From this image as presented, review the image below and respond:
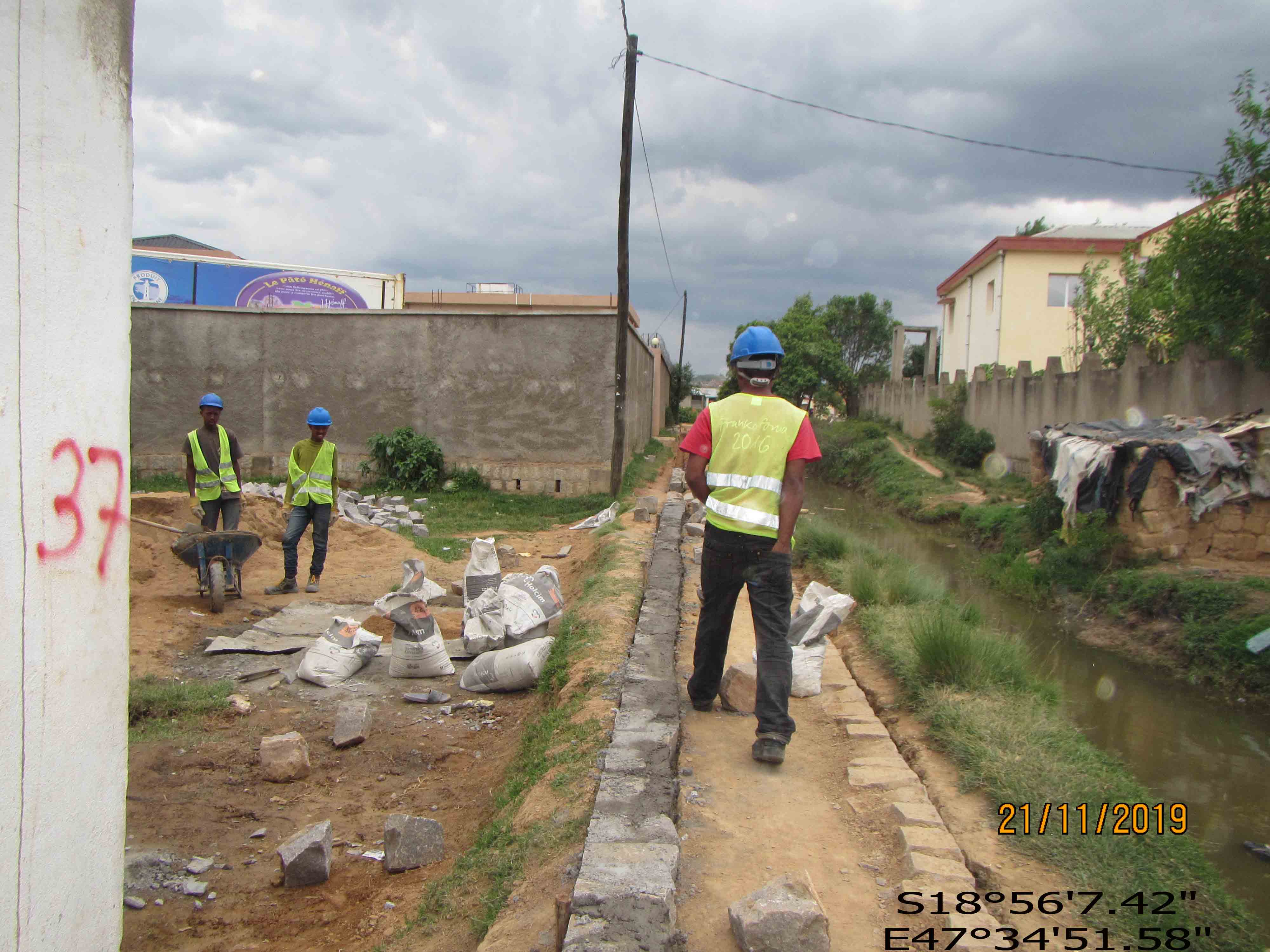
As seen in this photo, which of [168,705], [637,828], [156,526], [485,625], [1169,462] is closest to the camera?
[637,828]

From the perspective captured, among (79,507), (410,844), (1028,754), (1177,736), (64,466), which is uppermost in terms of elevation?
(64,466)

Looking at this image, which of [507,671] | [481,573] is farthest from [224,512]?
[507,671]

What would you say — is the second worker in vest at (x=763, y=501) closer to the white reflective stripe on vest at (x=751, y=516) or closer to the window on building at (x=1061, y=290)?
the white reflective stripe on vest at (x=751, y=516)

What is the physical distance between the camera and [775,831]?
3.36 m

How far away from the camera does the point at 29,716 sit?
2.06 metres

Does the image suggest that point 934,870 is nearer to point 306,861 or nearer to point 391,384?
point 306,861

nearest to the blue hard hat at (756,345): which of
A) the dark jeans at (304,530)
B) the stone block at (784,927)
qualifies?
the stone block at (784,927)

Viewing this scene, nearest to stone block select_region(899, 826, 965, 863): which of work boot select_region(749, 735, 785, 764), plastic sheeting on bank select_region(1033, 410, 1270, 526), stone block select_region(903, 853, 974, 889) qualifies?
Result: stone block select_region(903, 853, 974, 889)

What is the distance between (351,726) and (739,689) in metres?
2.05

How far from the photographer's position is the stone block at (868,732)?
4.37 m

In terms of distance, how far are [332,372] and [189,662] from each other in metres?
9.43

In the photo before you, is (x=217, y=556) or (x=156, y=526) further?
(x=156, y=526)

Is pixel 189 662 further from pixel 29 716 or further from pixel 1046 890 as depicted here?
pixel 1046 890

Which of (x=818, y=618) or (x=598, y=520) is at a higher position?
(x=818, y=618)
